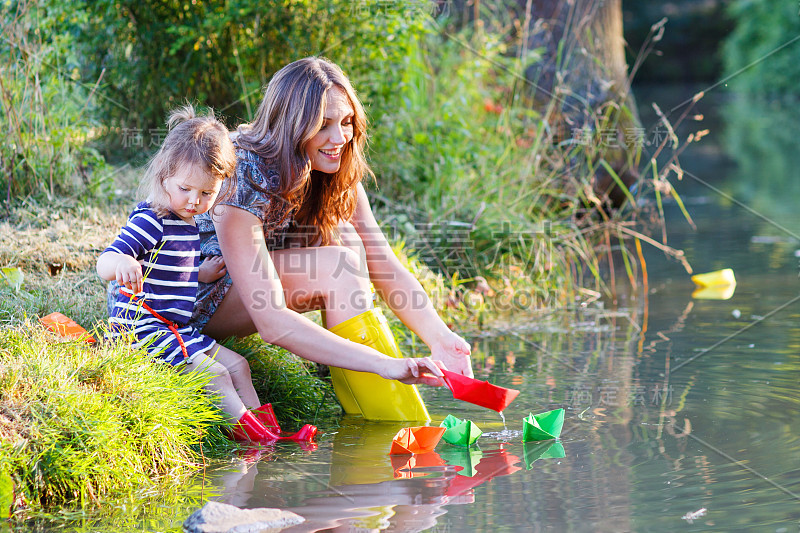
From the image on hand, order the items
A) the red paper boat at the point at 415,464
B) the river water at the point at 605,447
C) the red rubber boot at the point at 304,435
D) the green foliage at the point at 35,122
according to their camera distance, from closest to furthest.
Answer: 1. the river water at the point at 605,447
2. the red paper boat at the point at 415,464
3. the red rubber boot at the point at 304,435
4. the green foliage at the point at 35,122

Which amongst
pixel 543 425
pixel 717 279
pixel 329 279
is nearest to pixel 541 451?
pixel 543 425

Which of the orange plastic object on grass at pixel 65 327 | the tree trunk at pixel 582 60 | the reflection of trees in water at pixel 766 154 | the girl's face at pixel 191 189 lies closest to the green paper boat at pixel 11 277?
the orange plastic object on grass at pixel 65 327

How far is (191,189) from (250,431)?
0.74 metres

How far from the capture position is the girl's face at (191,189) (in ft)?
8.52

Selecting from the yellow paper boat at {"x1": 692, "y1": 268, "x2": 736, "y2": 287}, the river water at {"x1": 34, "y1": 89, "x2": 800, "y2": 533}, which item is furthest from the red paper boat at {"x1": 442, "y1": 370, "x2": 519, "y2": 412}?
the yellow paper boat at {"x1": 692, "y1": 268, "x2": 736, "y2": 287}

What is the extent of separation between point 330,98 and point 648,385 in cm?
152

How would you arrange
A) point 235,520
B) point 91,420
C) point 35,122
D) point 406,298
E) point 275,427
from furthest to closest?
point 35,122, point 406,298, point 275,427, point 91,420, point 235,520

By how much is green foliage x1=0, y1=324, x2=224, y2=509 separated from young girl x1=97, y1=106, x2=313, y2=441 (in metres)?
0.08

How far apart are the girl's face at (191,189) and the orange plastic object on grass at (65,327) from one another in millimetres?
447

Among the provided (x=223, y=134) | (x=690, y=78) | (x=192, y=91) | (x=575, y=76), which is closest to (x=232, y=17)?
(x=192, y=91)

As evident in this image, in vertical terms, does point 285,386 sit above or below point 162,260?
below

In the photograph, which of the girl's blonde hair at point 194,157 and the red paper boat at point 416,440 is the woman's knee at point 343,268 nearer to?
the girl's blonde hair at point 194,157

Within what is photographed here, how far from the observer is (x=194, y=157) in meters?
2.59

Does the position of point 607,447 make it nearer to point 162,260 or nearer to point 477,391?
point 477,391
